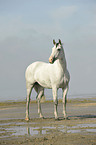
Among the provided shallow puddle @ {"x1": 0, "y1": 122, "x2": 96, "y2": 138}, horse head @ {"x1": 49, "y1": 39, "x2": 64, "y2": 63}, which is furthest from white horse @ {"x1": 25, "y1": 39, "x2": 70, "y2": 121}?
shallow puddle @ {"x1": 0, "y1": 122, "x2": 96, "y2": 138}

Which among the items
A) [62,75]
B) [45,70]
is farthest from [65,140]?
[45,70]

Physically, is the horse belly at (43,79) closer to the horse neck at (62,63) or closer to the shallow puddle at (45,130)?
the horse neck at (62,63)

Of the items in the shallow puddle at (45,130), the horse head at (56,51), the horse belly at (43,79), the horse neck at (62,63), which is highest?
the horse head at (56,51)

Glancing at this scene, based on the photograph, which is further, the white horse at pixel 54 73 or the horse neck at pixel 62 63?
the horse neck at pixel 62 63

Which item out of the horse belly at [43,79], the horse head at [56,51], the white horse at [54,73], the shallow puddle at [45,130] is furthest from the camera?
the horse belly at [43,79]

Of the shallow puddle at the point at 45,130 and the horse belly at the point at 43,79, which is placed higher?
the horse belly at the point at 43,79

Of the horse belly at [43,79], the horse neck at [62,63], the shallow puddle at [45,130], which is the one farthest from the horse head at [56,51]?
the shallow puddle at [45,130]

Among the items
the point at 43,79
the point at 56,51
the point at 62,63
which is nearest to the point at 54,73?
the point at 62,63

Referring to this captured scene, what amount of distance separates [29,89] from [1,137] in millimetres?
6213

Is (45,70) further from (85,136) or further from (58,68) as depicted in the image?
(85,136)

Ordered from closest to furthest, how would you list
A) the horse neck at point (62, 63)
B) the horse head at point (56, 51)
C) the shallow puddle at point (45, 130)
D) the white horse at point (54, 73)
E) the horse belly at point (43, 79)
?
the shallow puddle at point (45, 130) → the horse head at point (56, 51) → the white horse at point (54, 73) → the horse neck at point (62, 63) → the horse belly at point (43, 79)

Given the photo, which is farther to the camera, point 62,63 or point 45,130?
point 62,63

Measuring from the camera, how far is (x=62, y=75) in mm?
13188

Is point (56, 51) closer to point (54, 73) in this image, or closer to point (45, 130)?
point (54, 73)
